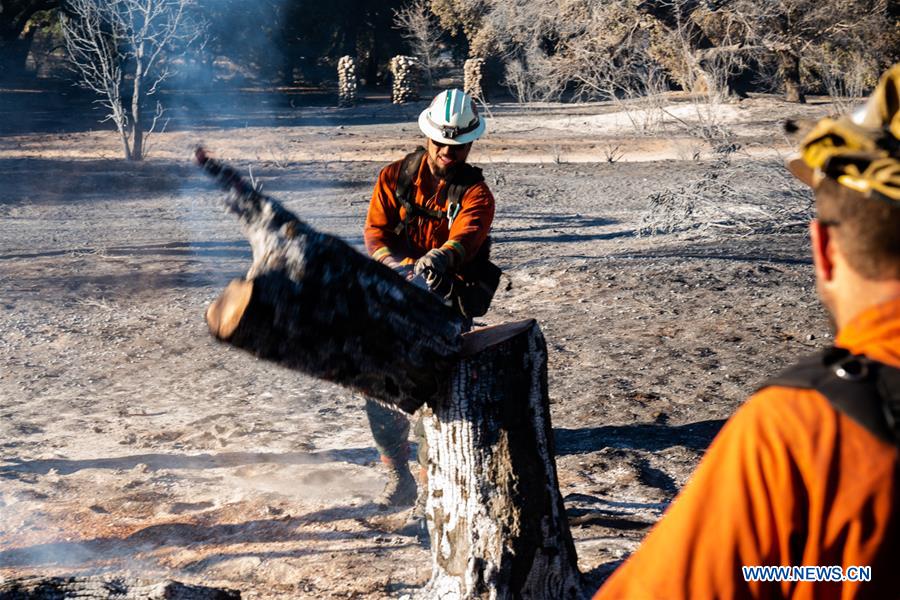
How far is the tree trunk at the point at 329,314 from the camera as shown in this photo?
2648mm

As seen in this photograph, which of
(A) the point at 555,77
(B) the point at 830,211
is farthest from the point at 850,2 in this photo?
(B) the point at 830,211

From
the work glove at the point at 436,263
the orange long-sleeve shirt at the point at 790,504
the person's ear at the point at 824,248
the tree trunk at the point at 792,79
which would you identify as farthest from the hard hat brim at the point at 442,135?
the tree trunk at the point at 792,79

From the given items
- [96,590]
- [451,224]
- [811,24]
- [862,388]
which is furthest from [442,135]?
[811,24]

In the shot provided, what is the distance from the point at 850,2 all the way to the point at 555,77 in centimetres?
694

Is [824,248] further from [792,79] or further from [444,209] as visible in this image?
[792,79]

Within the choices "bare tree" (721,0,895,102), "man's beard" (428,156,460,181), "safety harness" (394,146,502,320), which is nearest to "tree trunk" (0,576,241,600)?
"safety harness" (394,146,502,320)

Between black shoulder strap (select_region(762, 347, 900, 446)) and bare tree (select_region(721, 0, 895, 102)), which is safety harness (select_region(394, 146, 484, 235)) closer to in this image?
black shoulder strap (select_region(762, 347, 900, 446))

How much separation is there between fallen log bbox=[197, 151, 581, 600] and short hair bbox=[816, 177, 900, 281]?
1642 mm

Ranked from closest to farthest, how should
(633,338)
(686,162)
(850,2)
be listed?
(633,338) < (686,162) < (850,2)

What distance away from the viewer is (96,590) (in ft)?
9.41

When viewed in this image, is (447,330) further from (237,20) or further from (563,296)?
(237,20)

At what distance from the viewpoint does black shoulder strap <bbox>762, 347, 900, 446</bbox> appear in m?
1.24

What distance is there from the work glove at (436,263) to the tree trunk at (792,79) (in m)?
22.2

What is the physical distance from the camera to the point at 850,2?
22.4 metres
